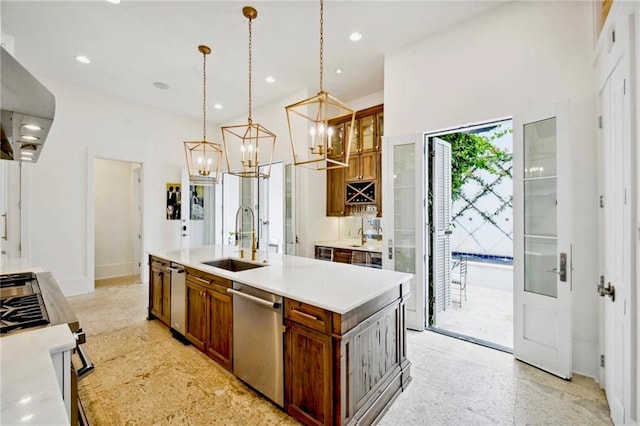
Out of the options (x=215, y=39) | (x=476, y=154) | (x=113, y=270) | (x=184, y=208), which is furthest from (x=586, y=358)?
(x=113, y=270)

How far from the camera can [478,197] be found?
19.3 ft

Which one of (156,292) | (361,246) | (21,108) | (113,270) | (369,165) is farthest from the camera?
(113,270)

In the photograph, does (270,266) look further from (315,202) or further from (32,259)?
(32,259)

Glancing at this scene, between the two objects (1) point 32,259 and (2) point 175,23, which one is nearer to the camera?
(2) point 175,23

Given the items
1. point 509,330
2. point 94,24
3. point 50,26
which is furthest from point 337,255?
point 50,26

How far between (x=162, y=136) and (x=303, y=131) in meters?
3.17

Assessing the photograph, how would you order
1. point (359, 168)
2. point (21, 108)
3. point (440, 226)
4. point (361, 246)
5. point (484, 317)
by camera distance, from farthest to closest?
point (359, 168) → point (361, 246) → point (484, 317) → point (440, 226) → point (21, 108)

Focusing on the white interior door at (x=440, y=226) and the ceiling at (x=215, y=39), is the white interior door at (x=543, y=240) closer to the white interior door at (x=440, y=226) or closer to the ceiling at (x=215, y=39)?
the white interior door at (x=440, y=226)

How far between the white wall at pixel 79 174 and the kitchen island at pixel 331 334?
12.3 feet

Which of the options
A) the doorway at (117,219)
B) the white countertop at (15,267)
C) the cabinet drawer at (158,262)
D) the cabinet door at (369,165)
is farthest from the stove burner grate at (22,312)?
the doorway at (117,219)

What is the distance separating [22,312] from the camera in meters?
1.46

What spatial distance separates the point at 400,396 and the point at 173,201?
5.59 meters

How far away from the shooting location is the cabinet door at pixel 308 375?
1709 millimetres

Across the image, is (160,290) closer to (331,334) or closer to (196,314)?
(196,314)
